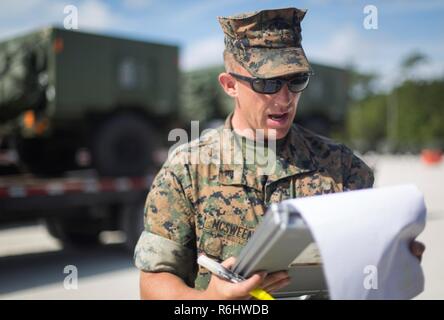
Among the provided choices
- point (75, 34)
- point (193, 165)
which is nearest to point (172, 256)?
point (193, 165)

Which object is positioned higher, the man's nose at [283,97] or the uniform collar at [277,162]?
the man's nose at [283,97]

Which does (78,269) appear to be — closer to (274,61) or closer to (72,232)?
(72,232)

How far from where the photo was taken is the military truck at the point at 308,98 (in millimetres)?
9641

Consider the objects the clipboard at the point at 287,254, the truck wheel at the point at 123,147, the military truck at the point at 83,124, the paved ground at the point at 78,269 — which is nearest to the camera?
the clipboard at the point at 287,254

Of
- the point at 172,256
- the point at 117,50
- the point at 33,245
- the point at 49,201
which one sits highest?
the point at 117,50

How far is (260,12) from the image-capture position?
4.99 ft

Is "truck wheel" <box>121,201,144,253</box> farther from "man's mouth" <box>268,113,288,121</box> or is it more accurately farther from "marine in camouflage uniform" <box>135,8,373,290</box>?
"man's mouth" <box>268,113,288,121</box>

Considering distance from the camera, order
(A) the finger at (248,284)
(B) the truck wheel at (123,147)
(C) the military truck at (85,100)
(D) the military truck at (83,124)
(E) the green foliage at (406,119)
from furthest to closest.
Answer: (E) the green foliage at (406,119) → (B) the truck wheel at (123,147) → (C) the military truck at (85,100) → (D) the military truck at (83,124) → (A) the finger at (248,284)

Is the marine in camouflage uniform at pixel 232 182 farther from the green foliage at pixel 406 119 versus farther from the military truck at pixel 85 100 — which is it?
the green foliage at pixel 406 119

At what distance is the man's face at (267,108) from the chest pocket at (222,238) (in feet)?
0.89

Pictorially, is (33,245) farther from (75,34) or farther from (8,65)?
(75,34)

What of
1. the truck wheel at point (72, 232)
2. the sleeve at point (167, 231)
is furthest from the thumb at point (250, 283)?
the truck wheel at point (72, 232)

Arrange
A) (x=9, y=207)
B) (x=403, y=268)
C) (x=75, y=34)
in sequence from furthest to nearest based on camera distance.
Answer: (x=75, y=34) → (x=9, y=207) → (x=403, y=268)
